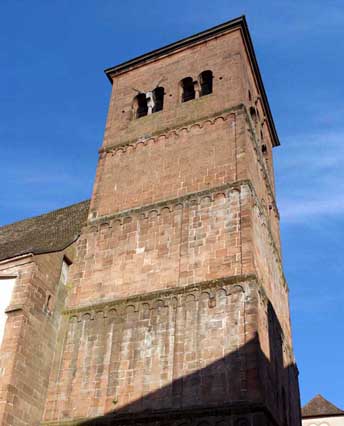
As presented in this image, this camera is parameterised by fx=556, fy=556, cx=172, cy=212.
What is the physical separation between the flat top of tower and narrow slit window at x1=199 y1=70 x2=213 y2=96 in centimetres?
194

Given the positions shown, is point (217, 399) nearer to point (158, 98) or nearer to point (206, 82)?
point (206, 82)

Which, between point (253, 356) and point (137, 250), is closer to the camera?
point (253, 356)

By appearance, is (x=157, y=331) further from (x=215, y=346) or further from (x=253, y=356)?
(x=253, y=356)

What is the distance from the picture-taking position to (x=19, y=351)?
14.5 metres

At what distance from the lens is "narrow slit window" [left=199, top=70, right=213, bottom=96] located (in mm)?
21781

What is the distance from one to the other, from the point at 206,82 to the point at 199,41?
7.58 ft

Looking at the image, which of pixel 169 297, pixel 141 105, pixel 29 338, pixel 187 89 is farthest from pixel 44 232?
pixel 187 89

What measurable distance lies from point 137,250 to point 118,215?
1929 millimetres

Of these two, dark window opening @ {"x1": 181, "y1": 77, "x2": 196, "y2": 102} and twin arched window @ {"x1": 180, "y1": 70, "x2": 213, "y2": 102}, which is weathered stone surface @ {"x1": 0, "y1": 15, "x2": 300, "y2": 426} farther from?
dark window opening @ {"x1": 181, "y1": 77, "x2": 196, "y2": 102}

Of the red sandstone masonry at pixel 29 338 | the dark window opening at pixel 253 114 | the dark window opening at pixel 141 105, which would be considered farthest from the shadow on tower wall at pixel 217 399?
the dark window opening at pixel 141 105

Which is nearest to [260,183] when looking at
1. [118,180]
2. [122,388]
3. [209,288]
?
[118,180]

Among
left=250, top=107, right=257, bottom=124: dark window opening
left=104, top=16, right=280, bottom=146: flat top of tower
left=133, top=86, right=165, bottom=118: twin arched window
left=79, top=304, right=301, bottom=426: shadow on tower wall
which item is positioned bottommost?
left=79, top=304, right=301, bottom=426: shadow on tower wall

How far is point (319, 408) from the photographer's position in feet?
112

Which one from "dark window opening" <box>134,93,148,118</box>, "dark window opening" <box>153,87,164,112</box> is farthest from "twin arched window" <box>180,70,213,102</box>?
"dark window opening" <box>134,93,148,118</box>
